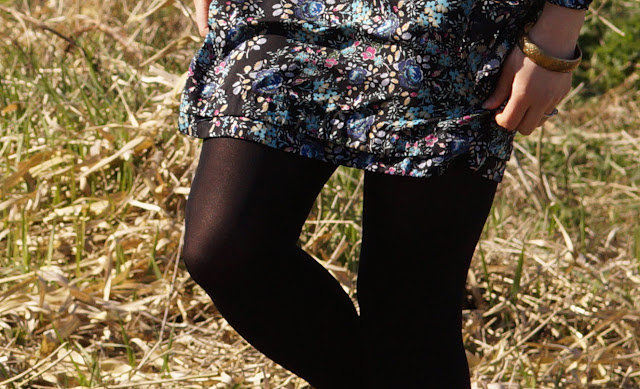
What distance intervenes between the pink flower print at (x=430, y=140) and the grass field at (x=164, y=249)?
668 mm

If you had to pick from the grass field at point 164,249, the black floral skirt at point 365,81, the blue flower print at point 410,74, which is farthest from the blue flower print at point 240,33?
the grass field at point 164,249

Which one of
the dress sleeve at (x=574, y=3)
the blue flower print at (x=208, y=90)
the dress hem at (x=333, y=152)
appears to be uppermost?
the dress sleeve at (x=574, y=3)

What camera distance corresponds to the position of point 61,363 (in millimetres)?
1878

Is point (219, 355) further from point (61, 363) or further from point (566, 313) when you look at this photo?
point (566, 313)

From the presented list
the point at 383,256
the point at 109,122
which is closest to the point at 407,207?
the point at 383,256

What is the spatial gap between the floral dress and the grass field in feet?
2.10

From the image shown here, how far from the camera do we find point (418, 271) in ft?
4.15

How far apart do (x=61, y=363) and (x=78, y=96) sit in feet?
4.24

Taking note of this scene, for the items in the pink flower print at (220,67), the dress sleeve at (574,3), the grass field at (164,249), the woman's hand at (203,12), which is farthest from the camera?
the grass field at (164,249)

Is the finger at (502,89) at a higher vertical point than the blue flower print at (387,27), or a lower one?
lower

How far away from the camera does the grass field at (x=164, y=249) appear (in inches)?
77.4

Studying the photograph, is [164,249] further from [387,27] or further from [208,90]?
[387,27]

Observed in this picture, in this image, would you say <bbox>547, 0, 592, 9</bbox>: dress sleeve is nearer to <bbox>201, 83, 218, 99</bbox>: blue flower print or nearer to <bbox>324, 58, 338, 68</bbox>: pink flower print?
<bbox>324, 58, 338, 68</bbox>: pink flower print

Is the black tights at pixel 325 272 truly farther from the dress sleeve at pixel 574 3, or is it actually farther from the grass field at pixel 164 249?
the grass field at pixel 164 249
